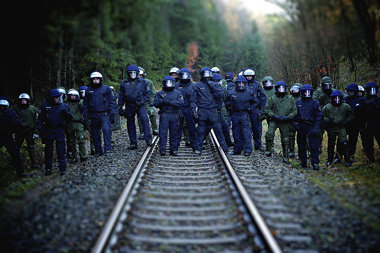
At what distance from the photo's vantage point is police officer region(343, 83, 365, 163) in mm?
7922

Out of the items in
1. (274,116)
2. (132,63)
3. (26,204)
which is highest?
(132,63)

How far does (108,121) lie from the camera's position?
8680mm

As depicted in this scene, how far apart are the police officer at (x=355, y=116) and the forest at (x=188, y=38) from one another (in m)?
0.72

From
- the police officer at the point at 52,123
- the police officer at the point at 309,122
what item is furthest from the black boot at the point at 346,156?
the police officer at the point at 52,123

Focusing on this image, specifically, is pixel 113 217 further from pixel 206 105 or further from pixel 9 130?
pixel 206 105

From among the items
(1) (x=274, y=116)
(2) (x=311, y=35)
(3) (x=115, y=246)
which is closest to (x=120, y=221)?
(3) (x=115, y=246)

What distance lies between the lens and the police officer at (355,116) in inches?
312

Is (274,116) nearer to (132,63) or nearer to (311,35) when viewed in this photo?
(311,35)

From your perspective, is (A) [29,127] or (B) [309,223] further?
(A) [29,127]

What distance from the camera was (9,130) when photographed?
286 inches

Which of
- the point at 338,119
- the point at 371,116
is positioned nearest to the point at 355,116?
the point at 371,116

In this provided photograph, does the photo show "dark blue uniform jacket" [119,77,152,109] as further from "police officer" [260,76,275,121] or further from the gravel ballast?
"police officer" [260,76,275,121]

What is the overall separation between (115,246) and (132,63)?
20.8 feet

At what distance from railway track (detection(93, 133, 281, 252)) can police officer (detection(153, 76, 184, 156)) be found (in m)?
1.81
